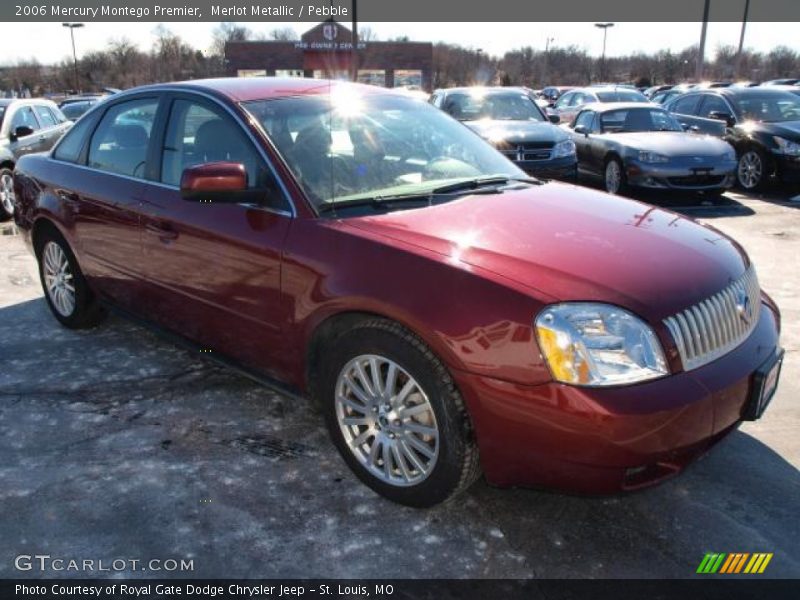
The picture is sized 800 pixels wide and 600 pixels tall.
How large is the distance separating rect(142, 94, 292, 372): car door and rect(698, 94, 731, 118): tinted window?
1055 cm

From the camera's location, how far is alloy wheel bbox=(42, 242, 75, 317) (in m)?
4.88

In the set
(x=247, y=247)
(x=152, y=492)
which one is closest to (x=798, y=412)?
(x=247, y=247)

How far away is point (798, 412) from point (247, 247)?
9.68ft

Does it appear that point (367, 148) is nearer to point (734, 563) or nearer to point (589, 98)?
point (734, 563)

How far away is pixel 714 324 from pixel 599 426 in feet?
2.28

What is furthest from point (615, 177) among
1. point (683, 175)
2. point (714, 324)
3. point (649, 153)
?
point (714, 324)

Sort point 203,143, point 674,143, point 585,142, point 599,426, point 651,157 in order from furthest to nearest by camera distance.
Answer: point 585,142 → point 674,143 → point 651,157 → point 203,143 → point 599,426

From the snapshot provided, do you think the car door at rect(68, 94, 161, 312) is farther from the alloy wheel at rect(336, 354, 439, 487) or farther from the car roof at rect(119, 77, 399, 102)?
the alloy wheel at rect(336, 354, 439, 487)

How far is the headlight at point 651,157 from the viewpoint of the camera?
9.44m

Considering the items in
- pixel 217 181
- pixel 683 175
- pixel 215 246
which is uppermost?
pixel 217 181

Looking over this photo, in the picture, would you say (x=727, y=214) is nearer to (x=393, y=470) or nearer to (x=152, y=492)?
(x=393, y=470)

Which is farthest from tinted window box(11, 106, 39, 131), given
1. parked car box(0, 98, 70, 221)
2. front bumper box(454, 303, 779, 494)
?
front bumper box(454, 303, 779, 494)

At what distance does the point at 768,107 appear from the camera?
11367 millimetres

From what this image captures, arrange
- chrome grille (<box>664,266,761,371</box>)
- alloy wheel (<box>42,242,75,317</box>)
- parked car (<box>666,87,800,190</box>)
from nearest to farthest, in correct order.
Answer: chrome grille (<box>664,266,761,371</box>) → alloy wheel (<box>42,242,75,317</box>) → parked car (<box>666,87,800,190</box>)
